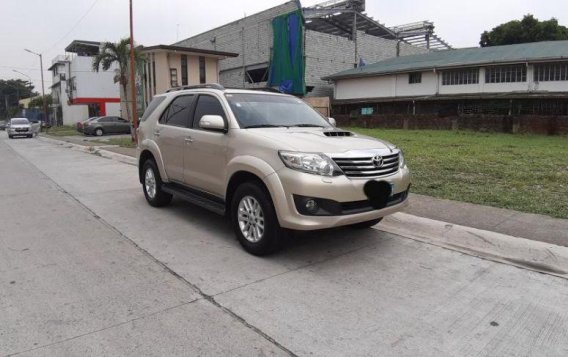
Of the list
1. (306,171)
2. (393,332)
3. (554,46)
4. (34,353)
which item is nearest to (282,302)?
(393,332)

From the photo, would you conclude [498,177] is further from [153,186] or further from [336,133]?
[153,186]

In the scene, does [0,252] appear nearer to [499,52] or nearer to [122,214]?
[122,214]

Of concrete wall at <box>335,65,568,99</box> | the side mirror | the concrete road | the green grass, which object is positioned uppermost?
concrete wall at <box>335,65,568,99</box>

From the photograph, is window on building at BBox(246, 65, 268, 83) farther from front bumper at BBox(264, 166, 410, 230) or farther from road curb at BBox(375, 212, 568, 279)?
front bumper at BBox(264, 166, 410, 230)

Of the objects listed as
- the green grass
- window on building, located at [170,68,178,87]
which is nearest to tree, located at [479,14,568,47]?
window on building, located at [170,68,178,87]

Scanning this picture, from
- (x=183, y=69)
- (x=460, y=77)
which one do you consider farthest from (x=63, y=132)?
(x=460, y=77)

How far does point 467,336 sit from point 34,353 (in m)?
3.06

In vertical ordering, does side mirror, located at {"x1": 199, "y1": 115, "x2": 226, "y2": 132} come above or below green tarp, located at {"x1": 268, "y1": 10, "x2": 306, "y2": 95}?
below

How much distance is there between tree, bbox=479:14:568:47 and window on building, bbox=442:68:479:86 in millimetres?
24587

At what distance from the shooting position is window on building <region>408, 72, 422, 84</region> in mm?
31675

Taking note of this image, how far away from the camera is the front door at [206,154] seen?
5496 mm

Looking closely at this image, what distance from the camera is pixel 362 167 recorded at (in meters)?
4.70

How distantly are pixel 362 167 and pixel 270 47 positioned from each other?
3460cm

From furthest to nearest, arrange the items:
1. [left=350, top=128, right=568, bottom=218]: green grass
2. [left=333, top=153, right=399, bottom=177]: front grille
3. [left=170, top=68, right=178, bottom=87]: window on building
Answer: [left=170, top=68, right=178, bottom=87]: window on building, [left=350, top=128, right=568, bottom=218]: green grass, [left=333, top=153, right=399, bottom=177]: front grille
